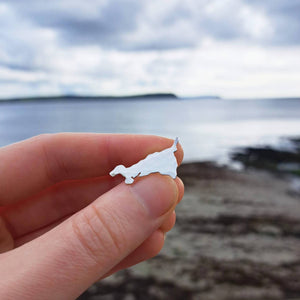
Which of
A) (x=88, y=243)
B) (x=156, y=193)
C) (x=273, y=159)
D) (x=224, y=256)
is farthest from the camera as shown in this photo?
(x=273, y=159)

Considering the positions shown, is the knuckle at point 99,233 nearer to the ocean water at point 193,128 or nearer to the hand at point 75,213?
the hand at point 75,213

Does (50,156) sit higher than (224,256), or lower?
higher

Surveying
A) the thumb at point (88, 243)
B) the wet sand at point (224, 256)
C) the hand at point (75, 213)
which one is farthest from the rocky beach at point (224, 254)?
the thumb at point (88, 243)

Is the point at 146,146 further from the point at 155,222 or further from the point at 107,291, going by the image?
the point at 107,291

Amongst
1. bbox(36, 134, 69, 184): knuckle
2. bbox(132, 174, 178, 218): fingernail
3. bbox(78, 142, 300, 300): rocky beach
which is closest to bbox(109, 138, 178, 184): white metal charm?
bbox(132, 174, 178, 218): fingernail

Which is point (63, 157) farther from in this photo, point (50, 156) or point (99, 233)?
point (99, 233)

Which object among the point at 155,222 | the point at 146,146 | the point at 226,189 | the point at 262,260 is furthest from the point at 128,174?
the point at 226,189

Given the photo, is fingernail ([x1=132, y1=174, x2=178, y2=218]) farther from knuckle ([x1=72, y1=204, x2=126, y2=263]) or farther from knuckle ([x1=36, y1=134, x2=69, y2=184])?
knuckle ([x1=36, y1=134, x2=69, y2=184])

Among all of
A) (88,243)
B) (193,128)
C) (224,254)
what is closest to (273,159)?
(224,254)
